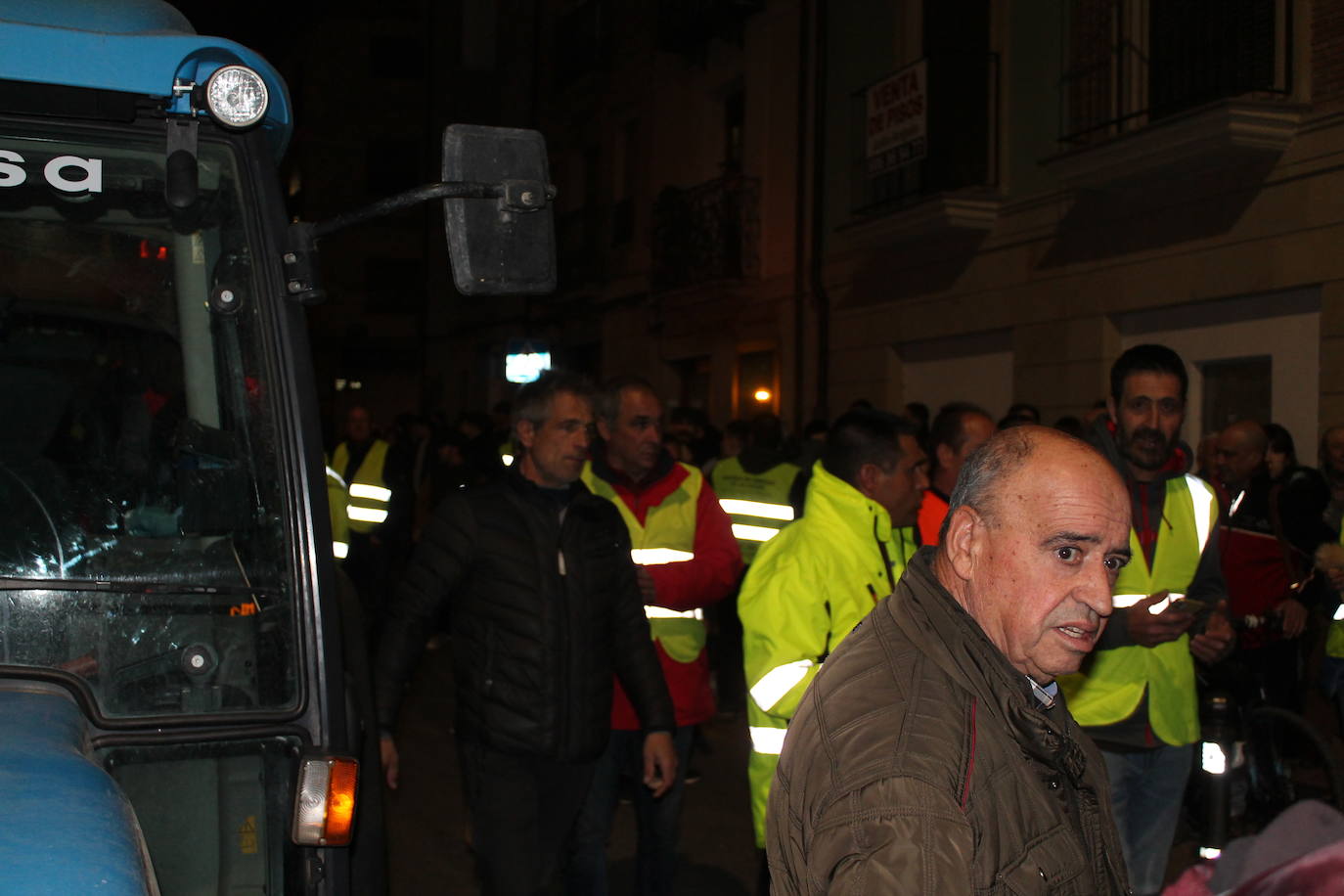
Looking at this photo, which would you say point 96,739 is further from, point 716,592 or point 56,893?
point 716,592

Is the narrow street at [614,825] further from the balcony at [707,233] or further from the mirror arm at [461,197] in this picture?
the balcony at [707,233]

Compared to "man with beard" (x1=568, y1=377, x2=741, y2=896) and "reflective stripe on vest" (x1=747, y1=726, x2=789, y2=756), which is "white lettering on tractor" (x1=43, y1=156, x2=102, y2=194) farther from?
"man with beard" (x1=568, y1=377, x2=741, y2=896)

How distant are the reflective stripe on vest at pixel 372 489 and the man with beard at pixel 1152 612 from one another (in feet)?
22.5

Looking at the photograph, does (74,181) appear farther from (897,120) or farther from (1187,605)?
(897,120)

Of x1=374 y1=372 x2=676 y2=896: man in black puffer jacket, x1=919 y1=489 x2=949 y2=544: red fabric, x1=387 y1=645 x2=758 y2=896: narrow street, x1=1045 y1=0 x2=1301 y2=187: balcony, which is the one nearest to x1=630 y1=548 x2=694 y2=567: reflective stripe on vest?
x1=374 y1=372 x2=676 y2=896: man in black puffer jacket

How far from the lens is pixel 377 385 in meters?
39.3

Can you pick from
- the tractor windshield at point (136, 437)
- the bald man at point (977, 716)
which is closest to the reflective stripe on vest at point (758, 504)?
the tractor windshield at point (136, 437)

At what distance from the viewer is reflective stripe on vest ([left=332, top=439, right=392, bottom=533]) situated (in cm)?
1054

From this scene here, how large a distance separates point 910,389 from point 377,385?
25969 mm

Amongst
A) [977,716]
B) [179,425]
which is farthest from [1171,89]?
[977,716]

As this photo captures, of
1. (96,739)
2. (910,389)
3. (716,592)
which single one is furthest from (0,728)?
(910,389)

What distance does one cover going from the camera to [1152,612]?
434cm

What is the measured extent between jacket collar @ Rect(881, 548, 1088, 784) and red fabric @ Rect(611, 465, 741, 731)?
10.1 feet

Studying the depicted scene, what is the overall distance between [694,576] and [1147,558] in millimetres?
1675
